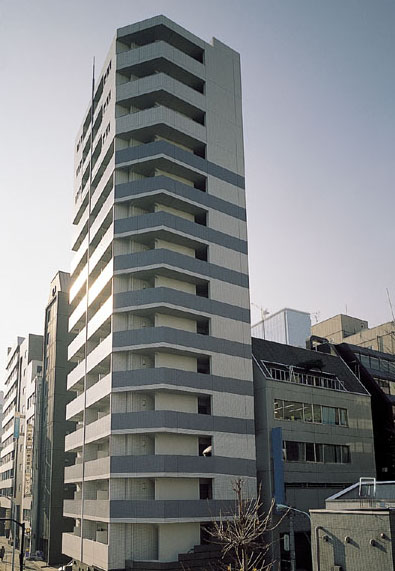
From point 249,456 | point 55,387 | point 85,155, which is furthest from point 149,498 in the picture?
point 85,155

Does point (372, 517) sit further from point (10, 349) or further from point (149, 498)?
point (10, 349)

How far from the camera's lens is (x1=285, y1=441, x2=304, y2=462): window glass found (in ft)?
202

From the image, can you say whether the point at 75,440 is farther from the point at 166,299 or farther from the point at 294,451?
the point at 294,451

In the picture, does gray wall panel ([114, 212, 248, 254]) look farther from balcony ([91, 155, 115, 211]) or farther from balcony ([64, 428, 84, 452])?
balcony ([64, 428, 84, 452])

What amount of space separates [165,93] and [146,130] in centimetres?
429

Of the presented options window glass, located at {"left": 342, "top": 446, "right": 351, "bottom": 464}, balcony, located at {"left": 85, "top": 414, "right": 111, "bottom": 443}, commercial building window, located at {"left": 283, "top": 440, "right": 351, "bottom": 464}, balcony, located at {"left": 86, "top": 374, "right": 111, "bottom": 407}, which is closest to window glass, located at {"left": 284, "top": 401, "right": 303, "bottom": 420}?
commercial building window, located at {"left": 283, "top": 440, "right": 351, "bottom": 464}

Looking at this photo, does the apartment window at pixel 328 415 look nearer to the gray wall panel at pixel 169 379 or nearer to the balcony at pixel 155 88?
the gray wall panel at pixel 169 379

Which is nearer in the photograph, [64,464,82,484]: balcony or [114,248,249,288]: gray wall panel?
[114,248,249,288]: gray wall panel

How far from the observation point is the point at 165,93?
62.8 m

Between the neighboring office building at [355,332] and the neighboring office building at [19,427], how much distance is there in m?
50.1

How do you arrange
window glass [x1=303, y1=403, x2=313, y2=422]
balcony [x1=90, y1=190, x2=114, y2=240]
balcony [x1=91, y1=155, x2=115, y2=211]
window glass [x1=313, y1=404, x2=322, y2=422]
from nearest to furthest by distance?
balcony [x1=90, y1=190, x2=114, y2=240] < balcony [x1=91, y1=155, x2=115, y2=211] < window glass [x1=303, y1=403, x2=313, y2=422] < window glass [x1=313, y1=404, x2=322, y2=422]

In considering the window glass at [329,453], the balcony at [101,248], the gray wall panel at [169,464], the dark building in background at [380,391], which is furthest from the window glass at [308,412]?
the balcony at [101,248]

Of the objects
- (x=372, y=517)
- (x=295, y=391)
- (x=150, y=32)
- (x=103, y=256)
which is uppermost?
(x=150, y=32)

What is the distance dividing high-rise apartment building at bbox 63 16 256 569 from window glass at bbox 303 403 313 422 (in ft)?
26.3
